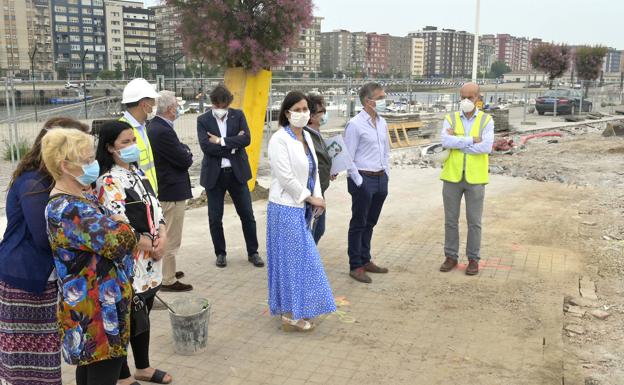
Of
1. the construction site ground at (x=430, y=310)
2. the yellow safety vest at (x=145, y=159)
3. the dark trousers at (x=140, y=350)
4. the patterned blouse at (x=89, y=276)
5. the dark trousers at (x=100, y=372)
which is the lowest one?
the construction site ground at (x=430, y=310)

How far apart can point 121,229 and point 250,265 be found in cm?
380

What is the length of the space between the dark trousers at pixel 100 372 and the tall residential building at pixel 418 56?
7514 inches

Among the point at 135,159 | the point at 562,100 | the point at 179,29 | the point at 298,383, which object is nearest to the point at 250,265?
the point at 298,383

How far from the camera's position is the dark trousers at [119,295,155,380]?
3.74 m

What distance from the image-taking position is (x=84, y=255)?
2.78 metres

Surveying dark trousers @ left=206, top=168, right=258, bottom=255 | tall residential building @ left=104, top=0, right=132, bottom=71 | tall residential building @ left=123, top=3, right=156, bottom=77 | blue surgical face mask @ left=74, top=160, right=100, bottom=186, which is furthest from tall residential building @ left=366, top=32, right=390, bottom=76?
blue surgical face mask @ left=74, top=160, right=100, bottom=186

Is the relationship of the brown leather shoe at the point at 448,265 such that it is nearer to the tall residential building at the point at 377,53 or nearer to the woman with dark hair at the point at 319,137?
the woman with dark hair at the point at 319,137

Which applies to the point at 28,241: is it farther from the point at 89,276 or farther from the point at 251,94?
the point at 251,94

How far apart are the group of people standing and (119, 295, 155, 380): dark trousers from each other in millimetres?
11

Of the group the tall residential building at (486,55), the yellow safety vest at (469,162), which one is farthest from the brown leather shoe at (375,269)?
the tall residential building at (486,55)

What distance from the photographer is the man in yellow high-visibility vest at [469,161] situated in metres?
5.99

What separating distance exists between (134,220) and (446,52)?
644 ft

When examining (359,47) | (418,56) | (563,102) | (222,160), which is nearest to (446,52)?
(418,56)

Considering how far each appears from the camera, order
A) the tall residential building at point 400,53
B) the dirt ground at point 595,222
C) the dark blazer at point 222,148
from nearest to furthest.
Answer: the dirt ground at point 595,222, the dark blazer at point 222,148, the tall residential building at point 400,53
